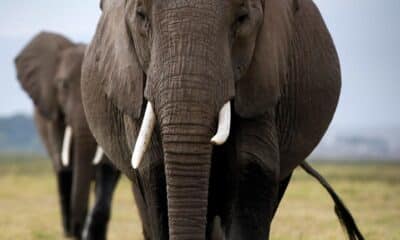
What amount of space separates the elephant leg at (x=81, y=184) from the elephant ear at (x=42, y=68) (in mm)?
1731

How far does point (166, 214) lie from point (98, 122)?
1.21 metres

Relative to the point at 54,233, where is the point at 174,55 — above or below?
above

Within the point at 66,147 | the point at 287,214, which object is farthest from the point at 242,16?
the point at 287,214

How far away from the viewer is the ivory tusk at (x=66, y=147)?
1556 centimetres

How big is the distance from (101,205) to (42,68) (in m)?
3.78

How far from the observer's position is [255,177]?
725 cm

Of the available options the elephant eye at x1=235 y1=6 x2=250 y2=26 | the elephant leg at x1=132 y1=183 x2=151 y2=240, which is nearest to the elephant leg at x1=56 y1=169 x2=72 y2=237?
the elephant leg at x1=132 y1=183 x2=151 y2=240

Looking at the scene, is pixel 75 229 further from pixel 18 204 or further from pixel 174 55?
pixel 18 204

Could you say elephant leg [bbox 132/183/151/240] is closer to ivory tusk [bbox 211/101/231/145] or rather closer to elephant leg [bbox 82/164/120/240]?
ivory tusk [bbox 211/101/231/145]

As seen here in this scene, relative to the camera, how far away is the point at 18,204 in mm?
25109

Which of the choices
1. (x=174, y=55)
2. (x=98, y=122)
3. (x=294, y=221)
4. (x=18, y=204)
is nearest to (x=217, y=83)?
(x=174, y=55)

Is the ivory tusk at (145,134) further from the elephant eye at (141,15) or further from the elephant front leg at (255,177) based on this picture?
the elephant front leg at (255,177)

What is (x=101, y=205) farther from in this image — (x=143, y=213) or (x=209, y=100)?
(x=209, y=100)

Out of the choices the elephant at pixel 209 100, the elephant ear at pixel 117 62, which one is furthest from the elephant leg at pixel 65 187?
the elephant ear at pixel 117 62
